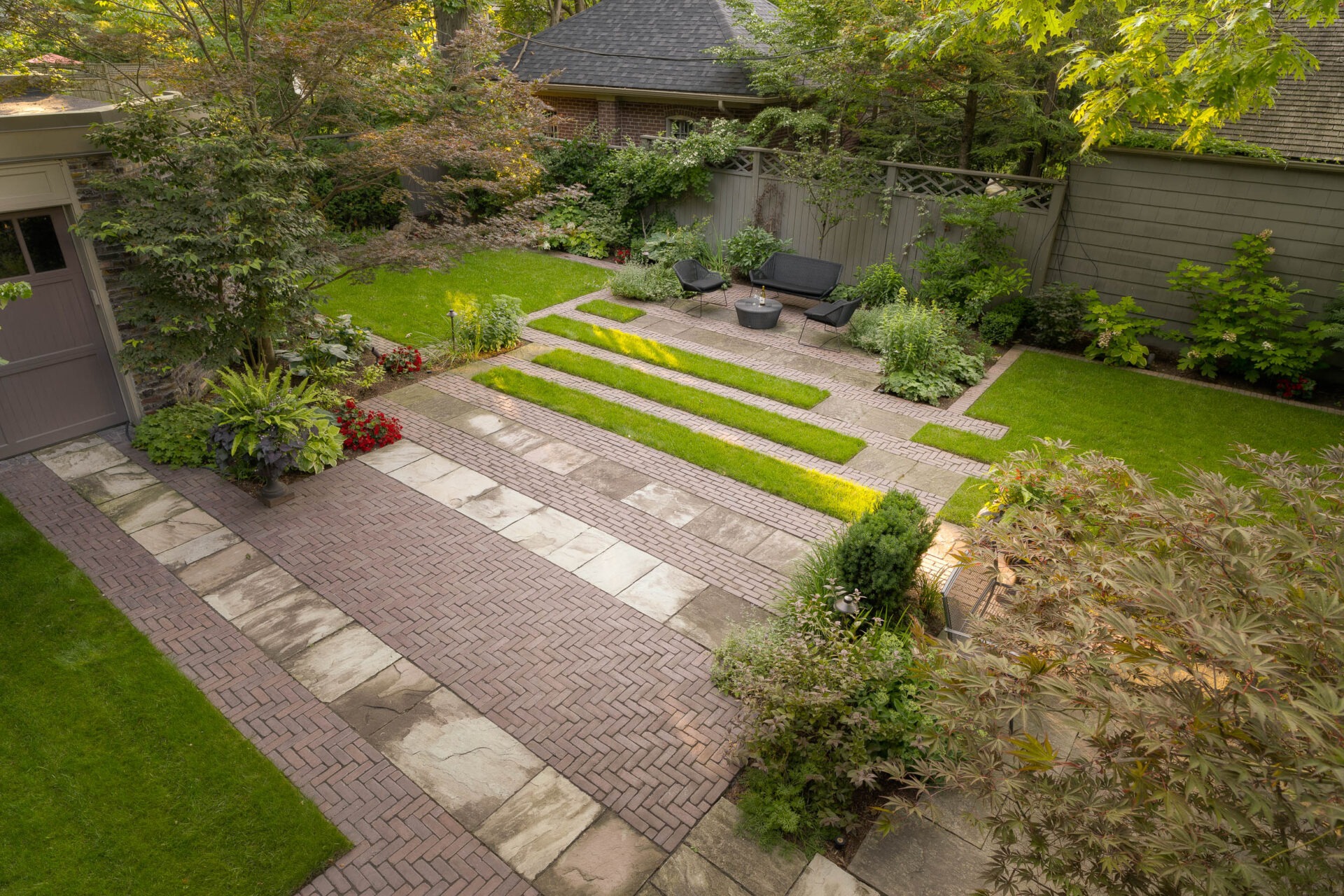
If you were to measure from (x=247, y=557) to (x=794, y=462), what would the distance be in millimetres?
5499

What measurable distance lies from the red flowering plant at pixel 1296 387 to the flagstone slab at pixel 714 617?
8.81m

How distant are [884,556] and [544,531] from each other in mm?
3219

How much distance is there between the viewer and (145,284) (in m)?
7.46

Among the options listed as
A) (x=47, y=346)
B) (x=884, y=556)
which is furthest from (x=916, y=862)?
(x=47, y=346)

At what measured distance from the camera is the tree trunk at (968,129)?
42.0ft

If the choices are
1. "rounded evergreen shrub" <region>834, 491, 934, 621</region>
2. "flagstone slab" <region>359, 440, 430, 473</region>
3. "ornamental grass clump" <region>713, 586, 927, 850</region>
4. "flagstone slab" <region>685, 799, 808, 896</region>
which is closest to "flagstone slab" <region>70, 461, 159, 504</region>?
"flagstone slab" <region>359, 440, 430, 473</region>

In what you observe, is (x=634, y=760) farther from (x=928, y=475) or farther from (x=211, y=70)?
(x=211, y=70)

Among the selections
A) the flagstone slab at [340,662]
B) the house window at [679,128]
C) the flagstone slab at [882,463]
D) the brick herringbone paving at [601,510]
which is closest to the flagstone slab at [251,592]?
the flagstone slab at [340,662]

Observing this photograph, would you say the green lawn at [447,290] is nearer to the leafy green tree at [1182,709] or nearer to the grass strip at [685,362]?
the grass strip at [685,362]

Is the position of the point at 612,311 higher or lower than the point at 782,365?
higher

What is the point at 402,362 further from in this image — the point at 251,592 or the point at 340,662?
the point at 340,662

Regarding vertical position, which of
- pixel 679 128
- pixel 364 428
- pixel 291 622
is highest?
pixel 679 128

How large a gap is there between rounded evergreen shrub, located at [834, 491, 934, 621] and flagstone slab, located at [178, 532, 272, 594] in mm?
4906

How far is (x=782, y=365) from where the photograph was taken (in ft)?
36.9
